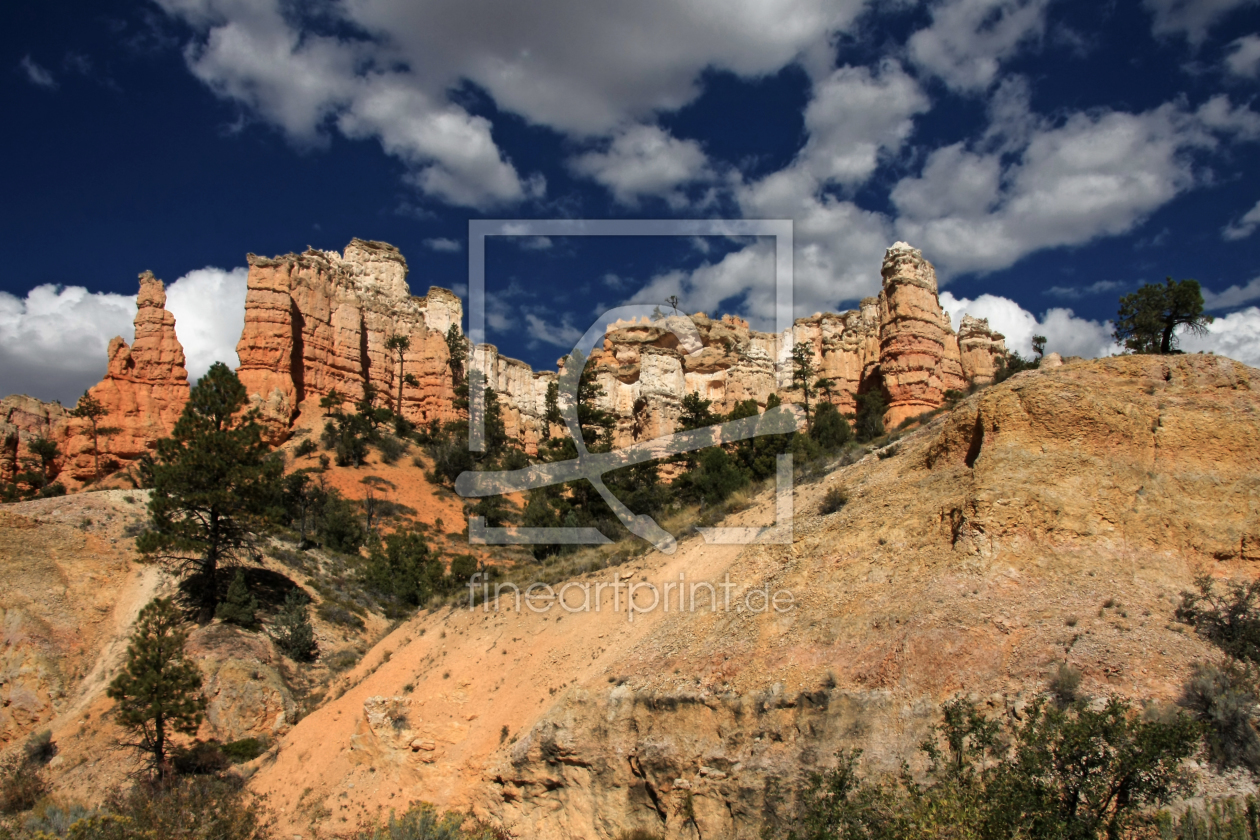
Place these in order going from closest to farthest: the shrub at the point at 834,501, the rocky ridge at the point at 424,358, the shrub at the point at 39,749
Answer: the shrub at the point at 834,501 < the shrub at the point at 39,749 < the rocky ridge at the point at 424,358

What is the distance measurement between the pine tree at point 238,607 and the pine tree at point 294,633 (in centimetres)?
87

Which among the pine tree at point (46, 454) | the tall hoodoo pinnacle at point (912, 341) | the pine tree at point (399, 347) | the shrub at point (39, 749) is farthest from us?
the pine tree at point (399, 347)

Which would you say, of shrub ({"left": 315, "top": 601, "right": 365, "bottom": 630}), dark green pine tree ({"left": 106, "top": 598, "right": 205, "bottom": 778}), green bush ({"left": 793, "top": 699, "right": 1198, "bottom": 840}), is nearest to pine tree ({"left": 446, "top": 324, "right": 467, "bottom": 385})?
shrub ({"left": 315, "top": 601, "right": 365, "bottom": 630})

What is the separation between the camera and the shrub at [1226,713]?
8641 millimetres

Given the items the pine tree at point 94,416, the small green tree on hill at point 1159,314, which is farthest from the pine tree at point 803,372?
the pine tree at point 94,416

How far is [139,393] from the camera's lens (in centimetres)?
4656

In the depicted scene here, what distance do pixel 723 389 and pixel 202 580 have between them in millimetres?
40091

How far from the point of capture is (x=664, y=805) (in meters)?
13.1

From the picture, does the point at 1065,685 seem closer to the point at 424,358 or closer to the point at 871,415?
the point at 871,415

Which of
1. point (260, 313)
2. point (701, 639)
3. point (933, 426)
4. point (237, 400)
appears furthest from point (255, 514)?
point (260, 313)

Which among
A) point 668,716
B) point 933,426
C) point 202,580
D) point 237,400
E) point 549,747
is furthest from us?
point 237,400

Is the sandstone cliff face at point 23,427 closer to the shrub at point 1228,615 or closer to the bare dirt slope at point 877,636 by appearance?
the bare dirt slope at point 877,636

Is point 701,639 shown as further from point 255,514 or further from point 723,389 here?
point 723,389

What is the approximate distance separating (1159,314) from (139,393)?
5465 cm
